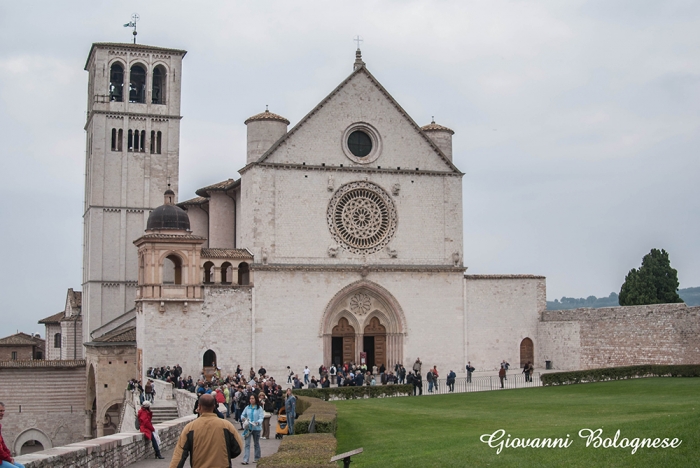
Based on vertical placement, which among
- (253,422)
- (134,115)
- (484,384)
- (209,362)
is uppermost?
(134,115)

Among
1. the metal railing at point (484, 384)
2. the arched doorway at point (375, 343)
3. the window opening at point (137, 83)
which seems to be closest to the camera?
the metal railing at point (484, 384)

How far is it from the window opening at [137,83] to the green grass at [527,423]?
108ft

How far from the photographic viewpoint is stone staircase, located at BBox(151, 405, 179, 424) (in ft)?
115

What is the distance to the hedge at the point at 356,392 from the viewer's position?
37125 mm

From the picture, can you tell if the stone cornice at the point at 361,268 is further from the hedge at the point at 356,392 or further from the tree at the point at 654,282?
the tree at the point at 654,282

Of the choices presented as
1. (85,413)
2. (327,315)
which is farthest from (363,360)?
(85,413)

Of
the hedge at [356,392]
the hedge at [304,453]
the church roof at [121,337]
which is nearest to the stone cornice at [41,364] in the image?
the church roof at [121,337]

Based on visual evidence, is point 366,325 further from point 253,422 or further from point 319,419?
point 253,422

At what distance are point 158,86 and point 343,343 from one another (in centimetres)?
2471

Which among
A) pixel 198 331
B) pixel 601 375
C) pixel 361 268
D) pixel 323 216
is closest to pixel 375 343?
pixel 361 268

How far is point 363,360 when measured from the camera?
47875 millimetres

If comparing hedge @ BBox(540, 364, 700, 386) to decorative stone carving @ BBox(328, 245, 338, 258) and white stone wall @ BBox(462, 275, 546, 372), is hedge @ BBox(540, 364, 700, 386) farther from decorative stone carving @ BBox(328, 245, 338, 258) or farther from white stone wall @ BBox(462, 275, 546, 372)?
decorative stone carving @ BBox(328, 245, 338, 258)

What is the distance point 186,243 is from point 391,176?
39.5 ft

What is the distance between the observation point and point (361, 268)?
47750mm
